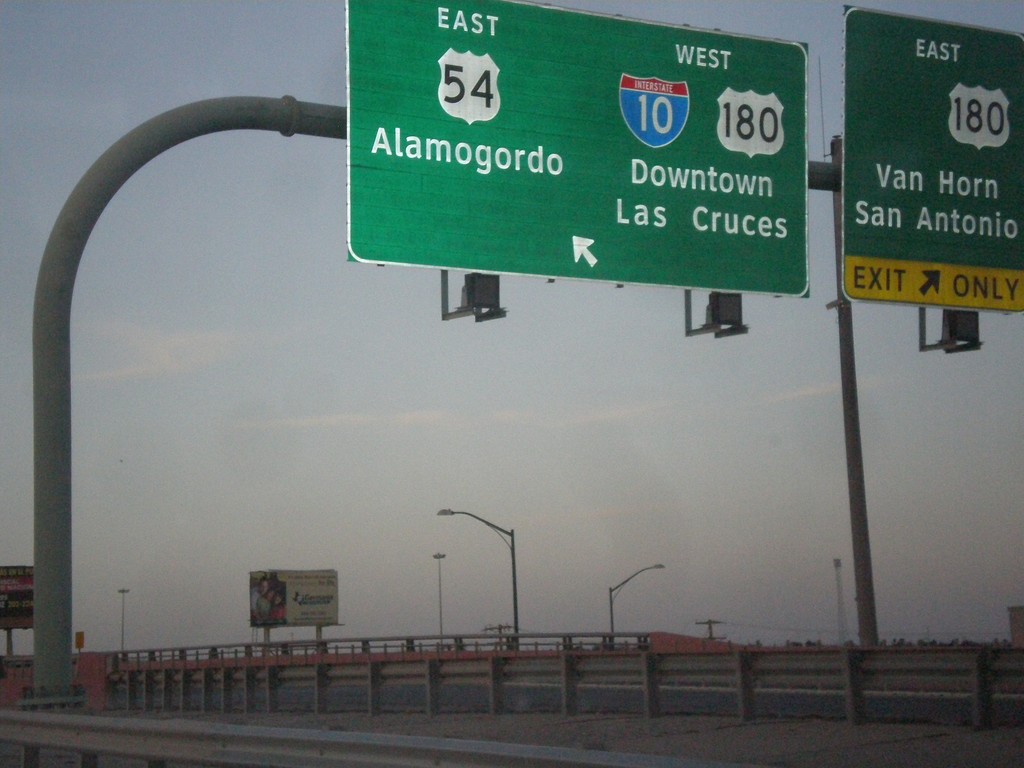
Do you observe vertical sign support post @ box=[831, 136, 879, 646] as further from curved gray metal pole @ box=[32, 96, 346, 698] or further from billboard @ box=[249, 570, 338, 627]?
billboard @ box=[249, 570, 338, 627]

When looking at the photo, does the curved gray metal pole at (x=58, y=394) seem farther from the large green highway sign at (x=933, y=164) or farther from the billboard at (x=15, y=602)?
the billboard at (x=15, y=602)

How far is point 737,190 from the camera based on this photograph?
14.2 meters

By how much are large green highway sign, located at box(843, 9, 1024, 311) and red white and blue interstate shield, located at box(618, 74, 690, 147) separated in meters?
2.12

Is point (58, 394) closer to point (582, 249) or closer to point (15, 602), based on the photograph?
point (582, 249)

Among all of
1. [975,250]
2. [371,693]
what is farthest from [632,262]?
[371,693]

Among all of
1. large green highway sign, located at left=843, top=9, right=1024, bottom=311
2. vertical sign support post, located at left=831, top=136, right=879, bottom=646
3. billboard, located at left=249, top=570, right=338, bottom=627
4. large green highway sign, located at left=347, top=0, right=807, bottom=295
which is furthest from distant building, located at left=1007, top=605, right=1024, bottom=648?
billboard, located at left=249, top=570, right=338, bottom=627

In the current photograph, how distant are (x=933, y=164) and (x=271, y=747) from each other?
990cm

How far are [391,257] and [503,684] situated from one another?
12.8 m

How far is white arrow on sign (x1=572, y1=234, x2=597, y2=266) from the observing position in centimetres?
1332

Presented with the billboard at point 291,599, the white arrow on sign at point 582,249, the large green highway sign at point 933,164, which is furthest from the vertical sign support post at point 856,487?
the billboard at point 291,599

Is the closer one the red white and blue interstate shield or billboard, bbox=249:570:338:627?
the red white and blue interstate shield

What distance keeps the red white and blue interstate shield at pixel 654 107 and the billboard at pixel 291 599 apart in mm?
83891

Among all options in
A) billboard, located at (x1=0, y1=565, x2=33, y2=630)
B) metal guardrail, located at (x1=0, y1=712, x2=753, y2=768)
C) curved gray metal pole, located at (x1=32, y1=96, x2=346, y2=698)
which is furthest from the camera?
billboard, located at (x1=0, y1=565, x2=33, y2=630)

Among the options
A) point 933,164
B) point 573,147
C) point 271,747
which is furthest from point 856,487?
point 271,747
